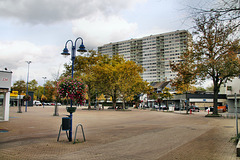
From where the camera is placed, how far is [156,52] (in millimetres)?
138625

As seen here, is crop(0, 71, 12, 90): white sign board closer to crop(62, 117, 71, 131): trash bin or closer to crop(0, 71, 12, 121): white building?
crop(0, 71, 12, 121): white building

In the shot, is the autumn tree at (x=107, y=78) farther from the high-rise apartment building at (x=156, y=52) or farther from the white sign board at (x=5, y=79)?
the high-rise apartment building at (x=156, y=52)

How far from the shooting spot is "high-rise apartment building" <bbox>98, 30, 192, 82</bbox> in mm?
131125

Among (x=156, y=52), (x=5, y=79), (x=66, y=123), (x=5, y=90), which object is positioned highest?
(x=156, y=52)

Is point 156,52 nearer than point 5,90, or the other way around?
point 5,90

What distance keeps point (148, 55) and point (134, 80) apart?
93.8m

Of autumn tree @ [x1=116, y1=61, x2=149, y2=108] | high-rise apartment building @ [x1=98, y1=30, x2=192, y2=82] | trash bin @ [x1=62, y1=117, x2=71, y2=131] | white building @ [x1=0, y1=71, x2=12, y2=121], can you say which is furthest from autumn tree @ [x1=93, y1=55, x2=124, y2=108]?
high-rise apartment building @ [x1=98, y1=30, x2=192, y2=82]

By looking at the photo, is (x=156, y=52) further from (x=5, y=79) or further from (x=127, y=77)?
(x=5, y=79)

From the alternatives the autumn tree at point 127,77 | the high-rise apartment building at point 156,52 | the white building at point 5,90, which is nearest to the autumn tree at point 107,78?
the autumn tree at point 127,77

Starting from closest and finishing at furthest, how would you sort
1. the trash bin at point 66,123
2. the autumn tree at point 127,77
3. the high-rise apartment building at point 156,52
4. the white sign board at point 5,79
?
1. the trash bin at point 66,123
2. the white sign board at point 5,79
3. the autumn tree at point 127,77
4. the high-rise apartment building at point 156,52

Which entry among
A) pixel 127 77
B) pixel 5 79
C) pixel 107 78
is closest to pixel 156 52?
pixel 127 77

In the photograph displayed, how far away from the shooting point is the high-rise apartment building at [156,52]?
Answer: 430 feet

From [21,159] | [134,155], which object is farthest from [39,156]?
[134,155]

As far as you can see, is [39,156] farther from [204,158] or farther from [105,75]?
[105,75]
